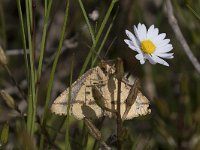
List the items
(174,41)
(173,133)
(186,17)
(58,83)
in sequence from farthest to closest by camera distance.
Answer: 1. (174,41)
2. (58,83)
3. (186,17)
4. (173,133)

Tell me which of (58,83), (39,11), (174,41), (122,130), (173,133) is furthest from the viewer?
(174,41)

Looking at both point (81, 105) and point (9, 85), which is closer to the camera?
point (81, 105)

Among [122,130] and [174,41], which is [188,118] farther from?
[122,130]

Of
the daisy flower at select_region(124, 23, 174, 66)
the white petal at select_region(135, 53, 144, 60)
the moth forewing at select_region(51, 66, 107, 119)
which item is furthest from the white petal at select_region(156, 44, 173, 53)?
the moth forewing at select_region(51, 66, 107, 119)

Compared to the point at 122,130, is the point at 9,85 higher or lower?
higher

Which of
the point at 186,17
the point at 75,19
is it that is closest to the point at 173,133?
the point at 186,17

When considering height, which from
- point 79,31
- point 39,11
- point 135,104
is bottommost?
point 135,104

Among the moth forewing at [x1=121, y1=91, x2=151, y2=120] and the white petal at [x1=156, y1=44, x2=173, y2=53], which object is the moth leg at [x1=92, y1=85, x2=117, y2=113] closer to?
the moth forewing at [x1=121, y1=91, x2=151, y2=120]
